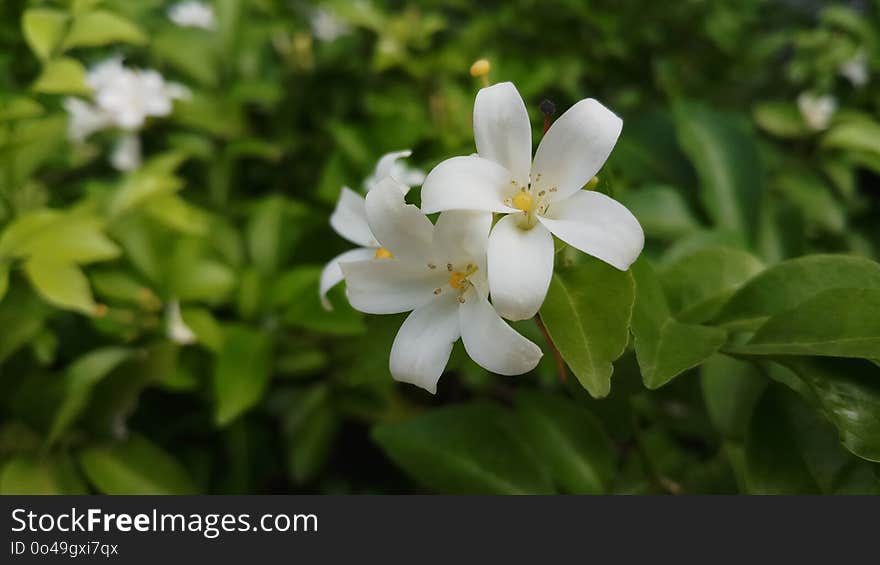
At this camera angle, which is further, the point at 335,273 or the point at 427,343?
the point at 335,273

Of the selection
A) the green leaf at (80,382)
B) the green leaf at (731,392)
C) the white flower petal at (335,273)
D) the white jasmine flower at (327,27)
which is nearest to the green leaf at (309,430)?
the green leaf at (80,382)

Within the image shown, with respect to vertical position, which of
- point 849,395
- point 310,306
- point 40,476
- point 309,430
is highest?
point 849,395

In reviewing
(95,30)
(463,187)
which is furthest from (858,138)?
(95,30)

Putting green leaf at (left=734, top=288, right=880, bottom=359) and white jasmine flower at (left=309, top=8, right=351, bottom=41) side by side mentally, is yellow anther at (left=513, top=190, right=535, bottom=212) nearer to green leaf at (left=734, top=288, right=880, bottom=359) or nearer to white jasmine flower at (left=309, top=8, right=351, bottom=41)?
green leaf at (left=734, top=288, right=880, bottom=359)

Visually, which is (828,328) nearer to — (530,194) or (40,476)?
(530,194)

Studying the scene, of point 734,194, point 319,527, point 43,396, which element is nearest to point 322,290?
point 319,527

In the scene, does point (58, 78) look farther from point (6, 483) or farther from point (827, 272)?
point (827, 272)

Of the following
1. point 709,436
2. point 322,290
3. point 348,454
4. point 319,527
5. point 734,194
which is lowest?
point 348,454
